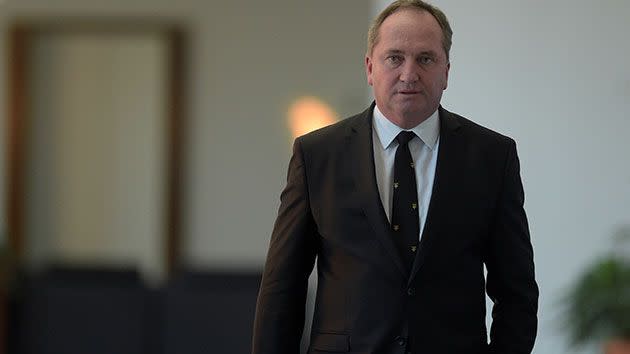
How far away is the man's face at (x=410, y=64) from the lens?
2461 millimetres

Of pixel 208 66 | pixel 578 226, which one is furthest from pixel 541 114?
pixel 208 66

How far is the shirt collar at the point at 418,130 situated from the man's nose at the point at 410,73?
0.15 meters

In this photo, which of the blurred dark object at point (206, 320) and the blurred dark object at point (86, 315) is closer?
the blurred dark object at point (206, 320)

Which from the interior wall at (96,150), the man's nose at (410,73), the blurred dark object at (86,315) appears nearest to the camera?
the man's nose at (410,73)

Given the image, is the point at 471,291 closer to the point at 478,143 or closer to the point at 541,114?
the point at 478,143

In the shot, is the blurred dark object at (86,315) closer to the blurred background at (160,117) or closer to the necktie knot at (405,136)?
the blurred background at (160,117)

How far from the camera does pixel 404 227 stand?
8.30ft

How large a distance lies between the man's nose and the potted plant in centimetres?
240

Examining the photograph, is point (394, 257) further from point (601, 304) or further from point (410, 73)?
point (601, 304)

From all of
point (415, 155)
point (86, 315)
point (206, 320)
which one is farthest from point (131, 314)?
point (415, 155)

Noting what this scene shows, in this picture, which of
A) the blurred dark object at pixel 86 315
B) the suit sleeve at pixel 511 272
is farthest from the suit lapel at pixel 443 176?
the blurred dark object at pixel 86 315

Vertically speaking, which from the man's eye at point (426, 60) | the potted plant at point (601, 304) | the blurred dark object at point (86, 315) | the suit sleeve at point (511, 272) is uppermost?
the man's eye at point (426, 60)

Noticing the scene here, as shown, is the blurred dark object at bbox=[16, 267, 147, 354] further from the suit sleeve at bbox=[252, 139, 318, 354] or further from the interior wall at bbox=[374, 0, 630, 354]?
the suit sleeve at bbox=[252, 139, 318, 354]

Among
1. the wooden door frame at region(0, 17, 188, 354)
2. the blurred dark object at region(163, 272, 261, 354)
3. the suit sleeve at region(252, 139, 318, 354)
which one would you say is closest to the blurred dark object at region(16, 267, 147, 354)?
the blurred dark object at region(163, 272, 261, 354)
